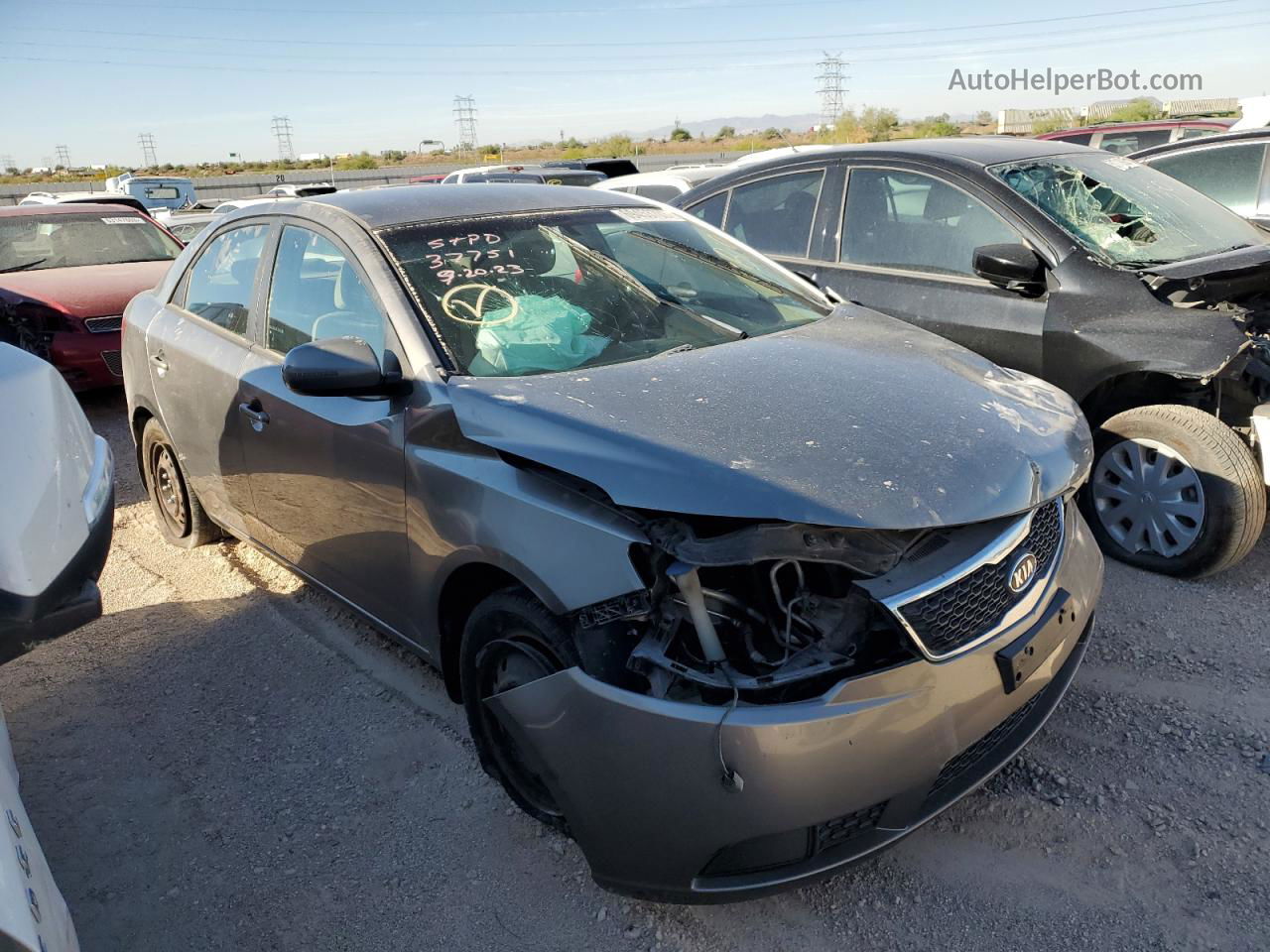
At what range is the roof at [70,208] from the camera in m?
9.15

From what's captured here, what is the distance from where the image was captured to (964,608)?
2.18 metres

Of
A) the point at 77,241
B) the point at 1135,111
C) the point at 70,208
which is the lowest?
the point at 77,241

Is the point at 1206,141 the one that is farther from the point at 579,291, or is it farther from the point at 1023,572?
the point at 1023,572

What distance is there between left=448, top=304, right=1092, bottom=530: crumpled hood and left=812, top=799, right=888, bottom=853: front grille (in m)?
0.65

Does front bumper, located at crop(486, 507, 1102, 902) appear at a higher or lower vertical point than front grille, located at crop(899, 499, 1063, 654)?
lower

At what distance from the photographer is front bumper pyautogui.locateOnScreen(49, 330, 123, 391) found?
24.7 feet

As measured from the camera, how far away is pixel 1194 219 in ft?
15.5

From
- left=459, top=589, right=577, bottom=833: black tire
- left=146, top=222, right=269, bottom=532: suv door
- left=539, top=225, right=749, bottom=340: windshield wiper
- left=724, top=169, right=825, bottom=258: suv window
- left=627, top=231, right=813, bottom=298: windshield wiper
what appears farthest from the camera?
left=724, top=169, right=825, bottom=258: suv window

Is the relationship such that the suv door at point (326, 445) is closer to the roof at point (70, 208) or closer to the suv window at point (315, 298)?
the suv window at point (315, 298)

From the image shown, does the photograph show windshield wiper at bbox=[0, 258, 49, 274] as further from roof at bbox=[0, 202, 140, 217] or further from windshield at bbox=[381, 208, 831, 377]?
windshield at bbox=[381, 208, 831, 377]

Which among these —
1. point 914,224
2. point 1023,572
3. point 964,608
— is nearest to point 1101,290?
point 914,224

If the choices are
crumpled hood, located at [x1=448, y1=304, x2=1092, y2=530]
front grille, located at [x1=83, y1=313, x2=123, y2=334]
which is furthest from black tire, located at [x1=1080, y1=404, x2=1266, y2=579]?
front grille, located at [x1=83, y1=313, x2=123, y2=334]

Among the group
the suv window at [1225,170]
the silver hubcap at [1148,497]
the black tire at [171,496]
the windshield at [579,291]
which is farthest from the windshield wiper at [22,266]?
the suv window at [1225,170]

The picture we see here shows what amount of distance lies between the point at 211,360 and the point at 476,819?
221cm
